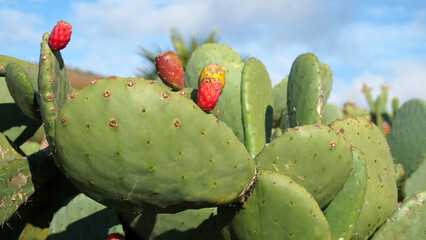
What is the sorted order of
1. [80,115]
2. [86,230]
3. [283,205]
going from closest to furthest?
[80,115] < [283,205] < [86,230]

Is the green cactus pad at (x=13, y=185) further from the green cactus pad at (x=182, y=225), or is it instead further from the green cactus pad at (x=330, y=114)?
the green cactus pad at (x=330, y=114)

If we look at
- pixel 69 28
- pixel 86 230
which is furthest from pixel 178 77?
pixel 86 230

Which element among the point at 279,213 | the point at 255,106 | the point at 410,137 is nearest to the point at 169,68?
the point at 255,106

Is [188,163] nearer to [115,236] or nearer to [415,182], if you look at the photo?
[115,236]

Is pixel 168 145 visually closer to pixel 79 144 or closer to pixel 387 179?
pixel 79 144

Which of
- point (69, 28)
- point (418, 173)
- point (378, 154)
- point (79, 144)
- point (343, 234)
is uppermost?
point (69, 28)

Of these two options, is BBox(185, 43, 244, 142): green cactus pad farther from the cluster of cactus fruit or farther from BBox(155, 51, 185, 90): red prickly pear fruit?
BBox(155, 51, 185, 90): red prickly pear fruit

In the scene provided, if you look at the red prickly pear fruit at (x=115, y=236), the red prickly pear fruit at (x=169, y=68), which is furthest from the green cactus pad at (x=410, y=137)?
the red prickly pear fruit at (x=115, y=236)
